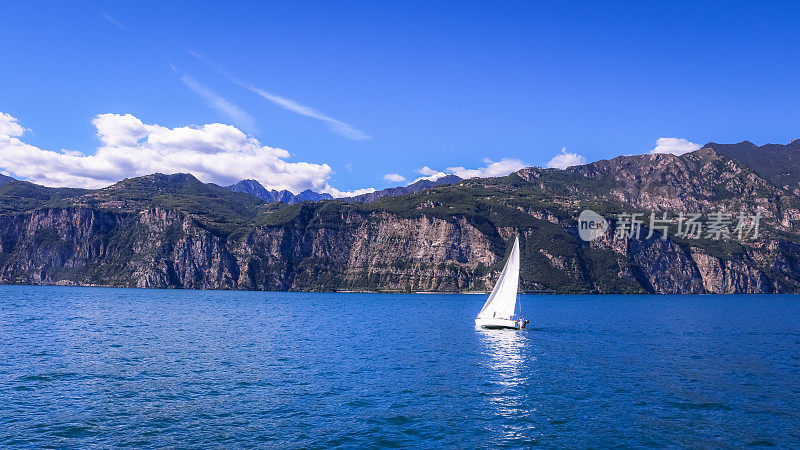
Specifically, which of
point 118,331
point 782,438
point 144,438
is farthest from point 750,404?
point 118,331

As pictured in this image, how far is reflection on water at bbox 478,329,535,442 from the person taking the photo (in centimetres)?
3888

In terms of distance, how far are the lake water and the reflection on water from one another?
222mm

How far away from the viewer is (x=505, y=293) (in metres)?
102

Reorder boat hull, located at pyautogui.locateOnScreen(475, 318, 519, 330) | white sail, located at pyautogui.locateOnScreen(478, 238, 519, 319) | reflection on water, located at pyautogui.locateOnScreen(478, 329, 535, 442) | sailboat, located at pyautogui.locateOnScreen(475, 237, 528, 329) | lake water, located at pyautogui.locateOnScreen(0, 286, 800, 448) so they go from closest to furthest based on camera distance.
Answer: lake water, located at pyautogui.locateOnScreen(0, 286, 800, 448)
reflection on water, located at pyautogui.locateOnScreen(478, 329, 535, 442)
white sail, located at pyautogui.locateOnScreen(478, 238, 519, 319)
sailboat, located at pyautogui.locateOnScreen(475, 237, 528, 329)
boat hull, located at pyautogui.locateOnScreen(475, 318, 519, 330)

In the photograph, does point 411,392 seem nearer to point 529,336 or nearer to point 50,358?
point 50,358

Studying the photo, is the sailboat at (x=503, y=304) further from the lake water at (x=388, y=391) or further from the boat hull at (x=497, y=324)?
the lake water at (x=388, y=391)

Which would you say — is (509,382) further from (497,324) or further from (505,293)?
(497,324)

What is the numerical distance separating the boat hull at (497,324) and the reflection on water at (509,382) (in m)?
6.57

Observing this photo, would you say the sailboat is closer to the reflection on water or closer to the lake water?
the reflection on water

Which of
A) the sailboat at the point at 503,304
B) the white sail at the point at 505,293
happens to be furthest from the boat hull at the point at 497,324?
the white sail at the point at 505,293

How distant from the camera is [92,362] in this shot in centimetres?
6056

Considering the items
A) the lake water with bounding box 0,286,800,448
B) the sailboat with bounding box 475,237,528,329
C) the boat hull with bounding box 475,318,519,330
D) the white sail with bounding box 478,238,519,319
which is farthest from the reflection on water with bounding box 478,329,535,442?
the white sail with bounding box 478,238,519,319

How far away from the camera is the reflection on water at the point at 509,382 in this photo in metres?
38.9

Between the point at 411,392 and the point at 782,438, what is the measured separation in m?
27.5
